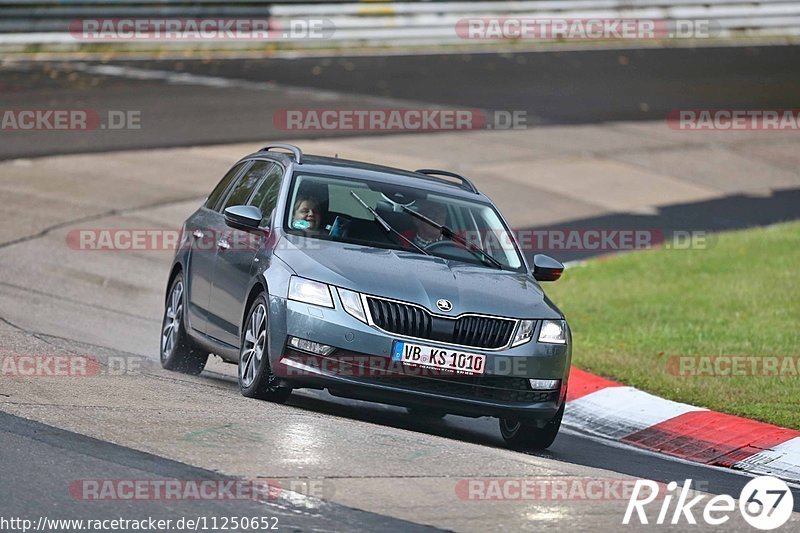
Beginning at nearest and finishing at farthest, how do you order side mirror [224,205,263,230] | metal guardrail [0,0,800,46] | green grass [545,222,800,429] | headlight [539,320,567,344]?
headlight [539,320,567,344] → side mirror [224,205,263,230] → green grass [545,222,800,429] → metal guardrail [0,0,800,46]

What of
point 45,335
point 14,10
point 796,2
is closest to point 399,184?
point 45,335

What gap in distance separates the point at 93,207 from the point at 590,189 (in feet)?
25.5

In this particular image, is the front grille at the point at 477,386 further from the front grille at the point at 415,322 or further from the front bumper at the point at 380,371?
the front grille at the point at 415,322

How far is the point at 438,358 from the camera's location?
8641 millimetres

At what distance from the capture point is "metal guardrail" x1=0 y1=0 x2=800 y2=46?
99.9ft

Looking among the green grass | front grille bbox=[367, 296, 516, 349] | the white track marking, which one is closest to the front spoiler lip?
front grille bbox=[367, 296, 516, 349]

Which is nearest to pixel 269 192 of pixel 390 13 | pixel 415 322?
pixel 415 322

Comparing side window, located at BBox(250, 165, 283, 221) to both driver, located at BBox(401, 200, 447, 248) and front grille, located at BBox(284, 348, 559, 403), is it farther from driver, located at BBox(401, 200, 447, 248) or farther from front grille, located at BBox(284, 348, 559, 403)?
front grille, located at BBox(284, 348, 559, 403)

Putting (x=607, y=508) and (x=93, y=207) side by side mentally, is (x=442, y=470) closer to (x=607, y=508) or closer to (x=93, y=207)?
(x=607, y=508)

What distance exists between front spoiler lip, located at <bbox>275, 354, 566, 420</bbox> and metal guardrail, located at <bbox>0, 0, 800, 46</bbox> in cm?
2289

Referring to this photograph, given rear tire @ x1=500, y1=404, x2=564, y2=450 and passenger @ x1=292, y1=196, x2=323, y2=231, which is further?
passenger @ x1=292, y1=196, x2=323, y2=231

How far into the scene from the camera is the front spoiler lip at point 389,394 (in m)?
8.65

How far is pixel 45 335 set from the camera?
37.2ft

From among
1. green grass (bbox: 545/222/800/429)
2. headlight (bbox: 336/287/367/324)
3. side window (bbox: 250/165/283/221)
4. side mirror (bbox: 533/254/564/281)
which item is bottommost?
green grass (bbox: 545/222/800/429)
